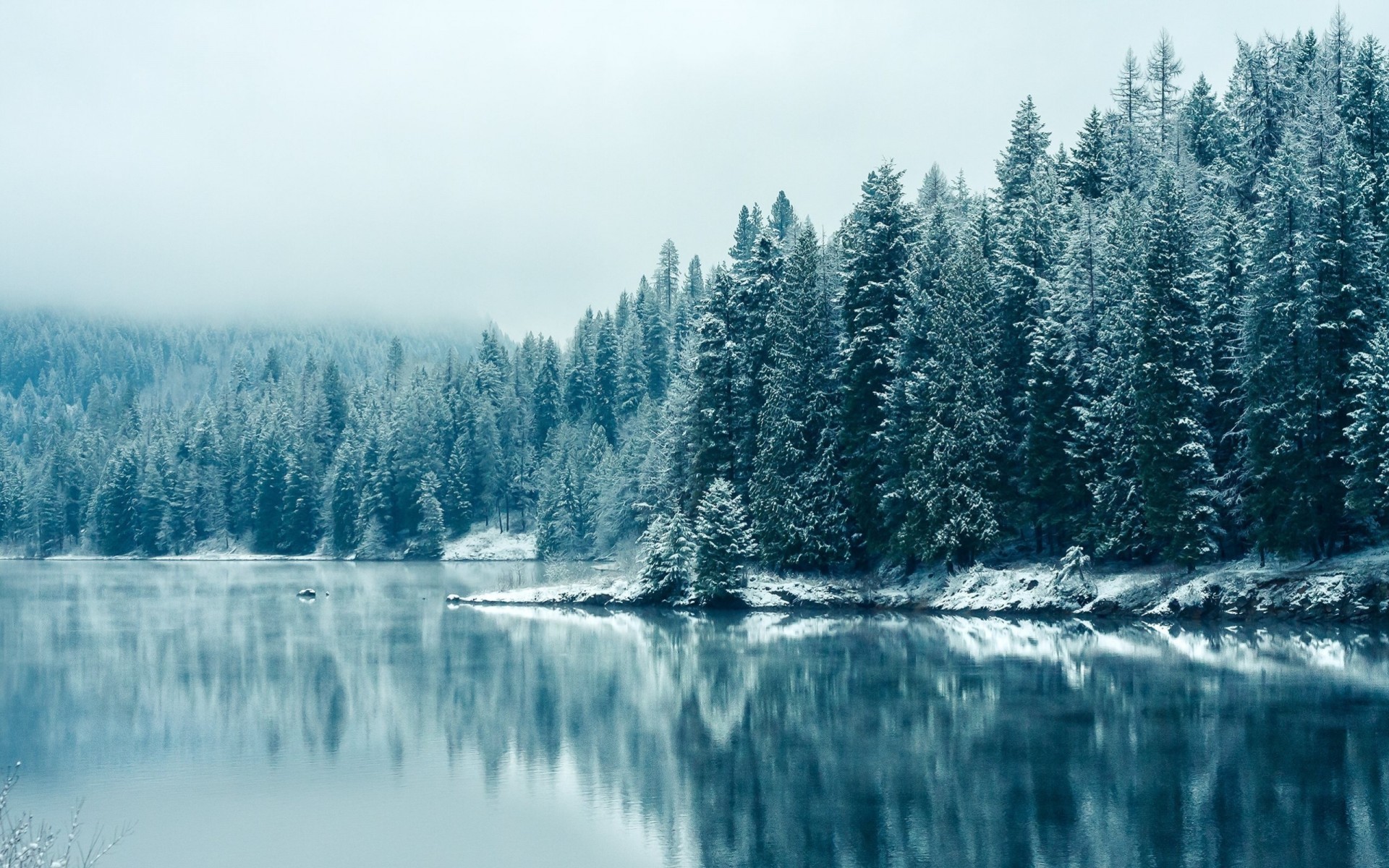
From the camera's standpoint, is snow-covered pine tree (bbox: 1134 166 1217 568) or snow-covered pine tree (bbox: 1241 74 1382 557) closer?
snow-covered pine tree (bbox: 1241 74 1382 557)

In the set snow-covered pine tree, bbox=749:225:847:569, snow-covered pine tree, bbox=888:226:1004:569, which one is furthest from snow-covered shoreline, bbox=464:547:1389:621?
snow-covered pine tree, bbox=749:225:847:569

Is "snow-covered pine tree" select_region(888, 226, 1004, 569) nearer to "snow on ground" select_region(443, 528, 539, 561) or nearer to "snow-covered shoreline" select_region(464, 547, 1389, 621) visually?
"snow-covered shoreline" select_region(464, 547, 1389, 621)

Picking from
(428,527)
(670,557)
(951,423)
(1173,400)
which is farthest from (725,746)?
(428,527)

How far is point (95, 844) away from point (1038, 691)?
22567 millimetres

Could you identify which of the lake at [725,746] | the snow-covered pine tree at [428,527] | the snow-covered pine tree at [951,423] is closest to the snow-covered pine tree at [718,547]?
the snow-covered pine tree at [951,423]

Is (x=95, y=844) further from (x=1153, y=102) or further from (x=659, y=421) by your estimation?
(x=1153, y=102)

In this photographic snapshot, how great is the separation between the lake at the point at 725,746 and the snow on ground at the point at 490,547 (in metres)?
71.9

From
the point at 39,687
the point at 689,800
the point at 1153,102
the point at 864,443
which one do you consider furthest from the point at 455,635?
the point at 1153,102

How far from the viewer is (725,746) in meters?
27.4

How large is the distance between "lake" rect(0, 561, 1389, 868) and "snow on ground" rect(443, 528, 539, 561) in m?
71.9

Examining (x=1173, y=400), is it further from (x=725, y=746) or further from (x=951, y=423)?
(x=725, y=746)

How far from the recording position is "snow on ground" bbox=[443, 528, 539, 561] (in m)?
123

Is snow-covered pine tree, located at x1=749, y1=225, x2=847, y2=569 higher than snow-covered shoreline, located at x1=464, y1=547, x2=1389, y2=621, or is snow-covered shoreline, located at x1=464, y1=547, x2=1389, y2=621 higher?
snow-covered pine tree, located at x1=749, y1=225, x2=847, y2=569

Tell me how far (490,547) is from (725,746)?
10109 cm
